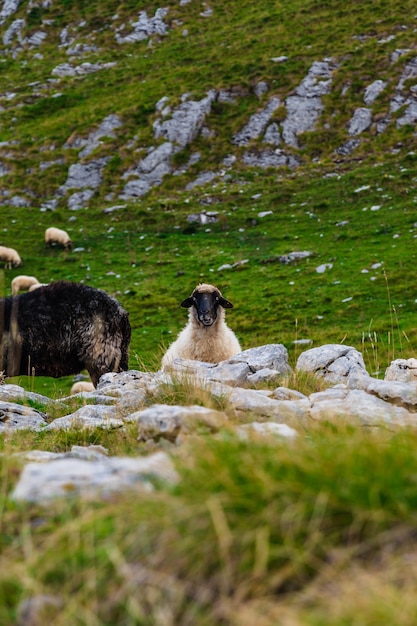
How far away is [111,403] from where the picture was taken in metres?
9.36

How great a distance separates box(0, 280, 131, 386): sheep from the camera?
13727 mm

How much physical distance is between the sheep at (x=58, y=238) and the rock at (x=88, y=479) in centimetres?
3404

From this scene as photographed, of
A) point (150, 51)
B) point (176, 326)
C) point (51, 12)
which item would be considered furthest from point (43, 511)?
point (51, 12)

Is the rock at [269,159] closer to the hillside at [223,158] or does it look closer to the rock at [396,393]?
Result: the hillside at [223,158]

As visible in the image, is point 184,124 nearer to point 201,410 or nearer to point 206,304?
point 206,304

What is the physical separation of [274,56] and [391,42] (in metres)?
8.89

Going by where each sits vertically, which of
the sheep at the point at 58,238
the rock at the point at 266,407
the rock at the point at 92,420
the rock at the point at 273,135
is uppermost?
the rock at the point at 266,407

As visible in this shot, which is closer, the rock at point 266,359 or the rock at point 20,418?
the rock at point 20,418

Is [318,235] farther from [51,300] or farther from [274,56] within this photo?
[274,56]

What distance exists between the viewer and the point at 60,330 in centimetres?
1373

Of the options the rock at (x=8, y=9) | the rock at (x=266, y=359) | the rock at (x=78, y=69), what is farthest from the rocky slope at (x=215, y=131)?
the rock at (x=266, y=359)

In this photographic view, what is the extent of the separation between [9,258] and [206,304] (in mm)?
23274

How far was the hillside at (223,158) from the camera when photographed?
2755cm

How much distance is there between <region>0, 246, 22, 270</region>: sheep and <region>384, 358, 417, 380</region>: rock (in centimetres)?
2737
